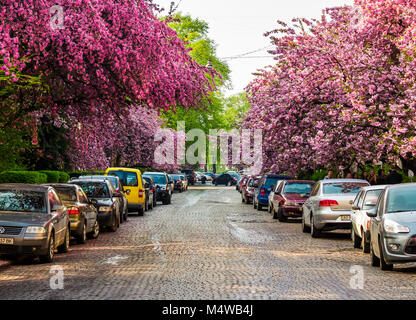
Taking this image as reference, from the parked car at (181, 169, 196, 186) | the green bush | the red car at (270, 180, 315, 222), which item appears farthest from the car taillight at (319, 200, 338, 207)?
the parked car at (181, 169, 196, 186)

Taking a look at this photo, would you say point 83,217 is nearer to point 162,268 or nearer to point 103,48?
point 103,48

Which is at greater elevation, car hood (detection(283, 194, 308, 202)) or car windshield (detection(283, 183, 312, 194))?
car windshield (detection(283, 183, 312, 194))

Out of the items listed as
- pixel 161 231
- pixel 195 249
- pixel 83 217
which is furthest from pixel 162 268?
pixel 161 231

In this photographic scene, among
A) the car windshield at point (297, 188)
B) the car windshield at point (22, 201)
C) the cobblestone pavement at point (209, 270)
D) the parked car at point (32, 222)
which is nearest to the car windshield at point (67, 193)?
the cobblestone pavement at point (209, 270)

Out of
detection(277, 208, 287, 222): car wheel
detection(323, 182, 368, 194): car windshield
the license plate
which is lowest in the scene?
detection(277, 208, 287, 222): car wheel

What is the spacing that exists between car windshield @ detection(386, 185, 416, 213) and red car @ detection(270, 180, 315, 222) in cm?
1373

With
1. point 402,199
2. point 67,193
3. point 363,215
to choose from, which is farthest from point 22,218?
point 363,215

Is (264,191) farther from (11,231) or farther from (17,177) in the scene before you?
(11,231)

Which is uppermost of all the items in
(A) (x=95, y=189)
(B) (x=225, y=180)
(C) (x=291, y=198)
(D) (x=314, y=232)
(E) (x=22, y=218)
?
(A) (x=95, y=189)

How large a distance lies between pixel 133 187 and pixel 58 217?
54.5 feet

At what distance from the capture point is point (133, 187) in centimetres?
3328

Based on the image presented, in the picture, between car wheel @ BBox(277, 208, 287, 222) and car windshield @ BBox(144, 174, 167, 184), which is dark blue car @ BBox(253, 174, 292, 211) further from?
car wheel @ BBox(277, 208, 287, 222)

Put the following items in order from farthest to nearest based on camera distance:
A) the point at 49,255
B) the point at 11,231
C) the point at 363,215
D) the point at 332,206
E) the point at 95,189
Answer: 1. the point at 95,189
2. the point at 332,206
3. the point at 363,215
4. the point at 49,255
5. the point at 11,231

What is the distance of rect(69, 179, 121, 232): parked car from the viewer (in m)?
23.8
